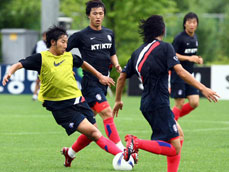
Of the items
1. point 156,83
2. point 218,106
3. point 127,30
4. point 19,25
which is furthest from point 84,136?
point 19,25

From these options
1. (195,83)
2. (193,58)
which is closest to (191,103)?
(193,58)

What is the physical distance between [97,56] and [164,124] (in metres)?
2.76

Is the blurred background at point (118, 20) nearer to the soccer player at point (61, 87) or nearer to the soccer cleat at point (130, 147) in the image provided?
the soccer player at point (61, 87)

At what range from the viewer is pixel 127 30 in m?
31.5

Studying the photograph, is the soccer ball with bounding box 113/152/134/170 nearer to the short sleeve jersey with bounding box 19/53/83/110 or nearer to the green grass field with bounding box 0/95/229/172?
the green grass field with bounding box 0/95/229/172

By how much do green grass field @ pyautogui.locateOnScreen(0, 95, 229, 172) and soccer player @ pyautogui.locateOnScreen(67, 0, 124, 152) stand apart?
2.27 ft

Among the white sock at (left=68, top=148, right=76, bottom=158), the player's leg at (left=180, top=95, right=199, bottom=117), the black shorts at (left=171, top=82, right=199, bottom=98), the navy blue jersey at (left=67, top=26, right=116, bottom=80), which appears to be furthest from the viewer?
Answer: the player's leg at (left=180, top=95, right=199, bottom=117)

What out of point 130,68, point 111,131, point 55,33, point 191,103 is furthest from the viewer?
point 191,103

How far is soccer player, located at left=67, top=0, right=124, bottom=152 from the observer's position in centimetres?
913

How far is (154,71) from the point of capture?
6.92 m

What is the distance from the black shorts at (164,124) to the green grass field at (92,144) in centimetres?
121

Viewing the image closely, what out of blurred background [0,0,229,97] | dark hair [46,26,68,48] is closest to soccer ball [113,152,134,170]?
dark hair [46,26,68,48]

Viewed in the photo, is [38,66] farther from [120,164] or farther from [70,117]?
[120,164]

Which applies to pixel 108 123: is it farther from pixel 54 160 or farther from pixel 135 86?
pixel 135 86
